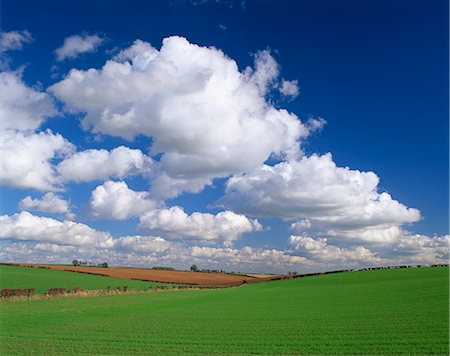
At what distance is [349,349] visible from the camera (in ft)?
70.6

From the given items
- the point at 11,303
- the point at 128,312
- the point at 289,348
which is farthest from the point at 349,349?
the point at 11,303

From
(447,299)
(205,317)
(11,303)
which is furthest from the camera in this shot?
(11,303)

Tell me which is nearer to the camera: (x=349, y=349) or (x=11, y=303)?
(x=349, y=349)

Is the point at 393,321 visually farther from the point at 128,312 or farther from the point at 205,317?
the point at 128,312

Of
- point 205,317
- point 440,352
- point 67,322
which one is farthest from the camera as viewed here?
point 205,317

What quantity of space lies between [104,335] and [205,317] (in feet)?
36.2

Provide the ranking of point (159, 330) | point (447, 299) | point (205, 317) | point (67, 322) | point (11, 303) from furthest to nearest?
1. point (11, 303)
2. point (447, 299)
3. point (205, 317)
4. point (67, 322)
5. point (159, 330)

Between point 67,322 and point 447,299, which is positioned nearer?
point 67,322

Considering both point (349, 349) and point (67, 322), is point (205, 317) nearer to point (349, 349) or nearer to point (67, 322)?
point (67, 322)

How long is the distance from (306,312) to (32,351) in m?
23.3

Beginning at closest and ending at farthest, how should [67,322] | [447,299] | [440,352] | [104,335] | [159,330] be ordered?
[440,352] → [104,335] → [159,330] → [67,322] → [447,299]

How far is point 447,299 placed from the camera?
3947 cm

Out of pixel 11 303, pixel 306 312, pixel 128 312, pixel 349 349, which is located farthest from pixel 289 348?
pixel 11 303

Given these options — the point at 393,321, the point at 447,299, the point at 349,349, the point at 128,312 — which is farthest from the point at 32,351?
the point at 447,299
